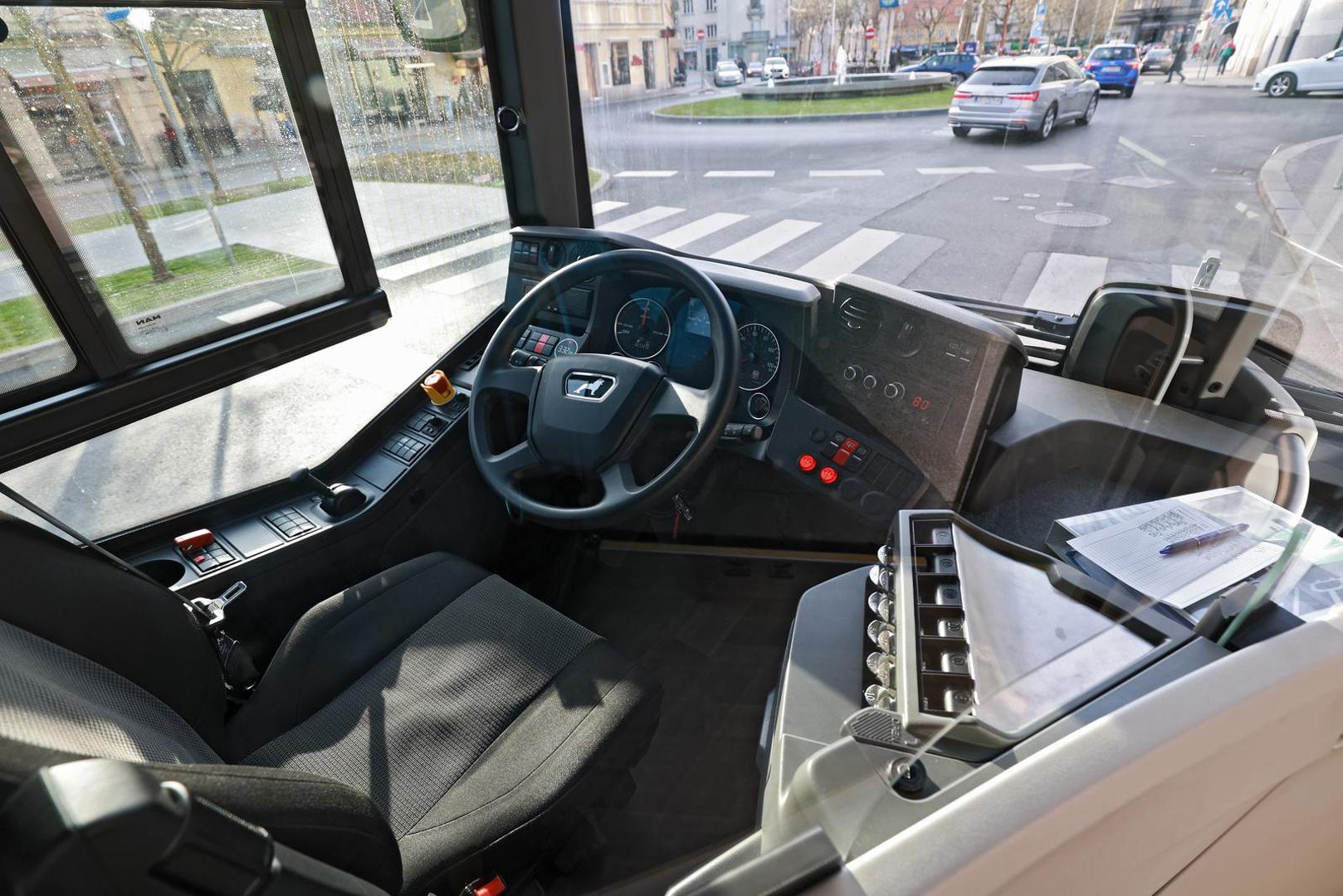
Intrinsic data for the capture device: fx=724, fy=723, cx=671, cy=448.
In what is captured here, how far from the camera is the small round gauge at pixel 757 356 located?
5.84 ft

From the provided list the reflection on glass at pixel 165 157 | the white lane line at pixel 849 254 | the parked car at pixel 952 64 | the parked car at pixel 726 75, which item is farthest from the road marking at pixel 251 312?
the parked car at pixel 952 64

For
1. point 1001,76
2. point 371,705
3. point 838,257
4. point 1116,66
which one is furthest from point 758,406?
point 371,705

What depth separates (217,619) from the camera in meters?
1.40

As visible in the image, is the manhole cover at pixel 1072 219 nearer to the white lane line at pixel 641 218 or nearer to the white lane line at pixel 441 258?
the white lane line at pixel 641 218

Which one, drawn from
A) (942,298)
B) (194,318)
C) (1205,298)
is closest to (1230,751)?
(1205,298)

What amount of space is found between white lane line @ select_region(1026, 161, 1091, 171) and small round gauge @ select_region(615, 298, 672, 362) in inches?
33.9

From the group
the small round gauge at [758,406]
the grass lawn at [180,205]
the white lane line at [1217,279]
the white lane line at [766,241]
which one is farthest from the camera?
the white lane line at [766,241]

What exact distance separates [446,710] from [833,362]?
1120mm

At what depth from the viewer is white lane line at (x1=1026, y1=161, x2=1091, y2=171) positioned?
138cm

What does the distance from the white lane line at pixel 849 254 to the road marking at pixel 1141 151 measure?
54cm

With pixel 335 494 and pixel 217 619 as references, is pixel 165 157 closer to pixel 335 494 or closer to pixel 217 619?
pixel 335 494

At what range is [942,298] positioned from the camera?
1.77 meters

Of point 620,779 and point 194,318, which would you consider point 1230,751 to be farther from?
point 194,318

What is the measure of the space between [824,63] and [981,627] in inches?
49.7
